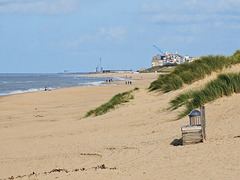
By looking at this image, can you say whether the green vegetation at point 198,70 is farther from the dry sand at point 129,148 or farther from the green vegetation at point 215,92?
the green vegetation at point 215,92

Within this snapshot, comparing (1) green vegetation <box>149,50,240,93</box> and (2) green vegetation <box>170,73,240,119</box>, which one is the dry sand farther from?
(1) green vegetation <box>149,50,240,93</box>

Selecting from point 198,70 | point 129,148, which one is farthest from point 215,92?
point 198,70

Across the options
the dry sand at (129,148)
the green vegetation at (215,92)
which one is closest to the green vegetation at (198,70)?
the dry sand at (129,148)

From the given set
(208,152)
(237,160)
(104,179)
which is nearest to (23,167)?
(104,179)

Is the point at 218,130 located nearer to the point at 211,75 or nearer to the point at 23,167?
the point at 23,167

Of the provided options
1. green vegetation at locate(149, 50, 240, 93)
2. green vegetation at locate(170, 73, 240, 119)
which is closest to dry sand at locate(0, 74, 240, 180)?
green vegetation at locate(170, 73, 240, 119)

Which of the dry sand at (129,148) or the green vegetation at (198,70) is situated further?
the green vegetation at (198,70)

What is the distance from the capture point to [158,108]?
14.6m

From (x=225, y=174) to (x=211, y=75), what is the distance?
481 inches

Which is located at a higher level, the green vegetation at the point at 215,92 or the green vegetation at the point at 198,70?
the green vegetation at the point at 198,70

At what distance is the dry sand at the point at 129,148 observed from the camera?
273 inches

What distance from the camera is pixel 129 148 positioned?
9.60m

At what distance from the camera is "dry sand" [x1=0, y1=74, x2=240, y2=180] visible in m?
6.95

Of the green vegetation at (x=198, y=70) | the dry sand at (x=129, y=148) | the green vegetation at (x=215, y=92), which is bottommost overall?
the dry sand at (x=129, y=148)
